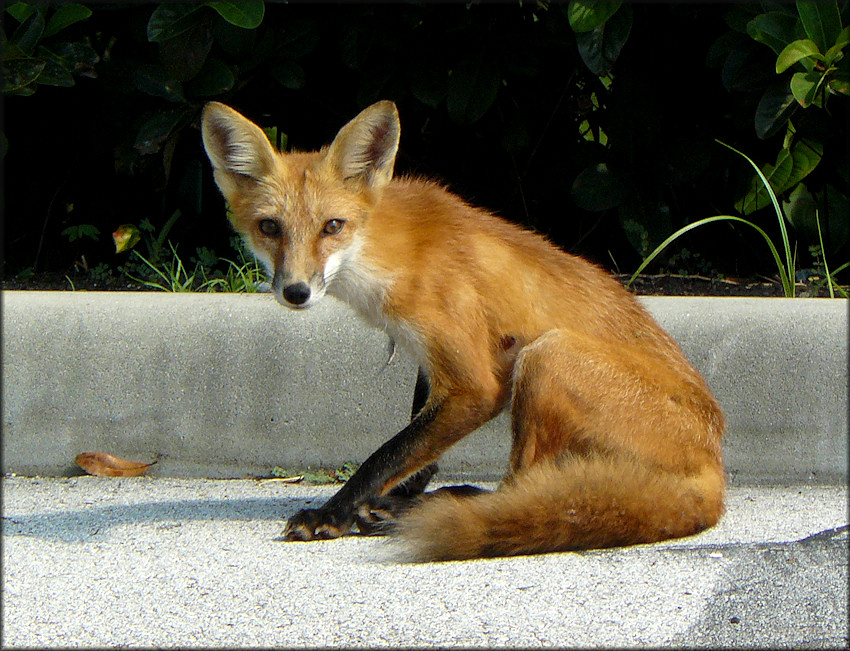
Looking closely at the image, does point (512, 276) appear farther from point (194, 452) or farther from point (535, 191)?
point (535, 191)

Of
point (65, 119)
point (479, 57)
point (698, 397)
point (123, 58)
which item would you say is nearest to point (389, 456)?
point (698, 397)

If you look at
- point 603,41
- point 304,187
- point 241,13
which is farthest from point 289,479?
point 603,41

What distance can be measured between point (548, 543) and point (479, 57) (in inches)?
109

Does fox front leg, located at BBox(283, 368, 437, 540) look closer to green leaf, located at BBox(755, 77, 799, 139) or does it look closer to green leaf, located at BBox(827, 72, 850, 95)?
green leaf, located at BBox(755, 77, 799, 139)

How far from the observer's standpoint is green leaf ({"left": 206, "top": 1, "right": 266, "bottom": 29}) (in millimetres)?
3893

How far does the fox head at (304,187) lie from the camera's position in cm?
292

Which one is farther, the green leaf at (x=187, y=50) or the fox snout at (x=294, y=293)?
the green leaf at (x=187, y=50)

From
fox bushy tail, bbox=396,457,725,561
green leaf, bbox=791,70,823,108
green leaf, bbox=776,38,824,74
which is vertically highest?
green leaf, bbox=776,38,824,74

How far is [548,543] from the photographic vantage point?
2.61m

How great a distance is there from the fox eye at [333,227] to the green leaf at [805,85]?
2210 mm

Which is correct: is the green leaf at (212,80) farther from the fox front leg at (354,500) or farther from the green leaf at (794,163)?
the green leaf at (794,163)

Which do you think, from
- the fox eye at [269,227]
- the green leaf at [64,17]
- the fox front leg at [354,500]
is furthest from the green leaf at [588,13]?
the green leaf at [64,17]

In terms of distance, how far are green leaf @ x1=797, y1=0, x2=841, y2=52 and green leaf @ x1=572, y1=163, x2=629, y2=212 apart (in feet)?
3.73

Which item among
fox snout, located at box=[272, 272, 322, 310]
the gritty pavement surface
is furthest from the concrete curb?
fox snout, located at box=[272, 272, 322, 310]
